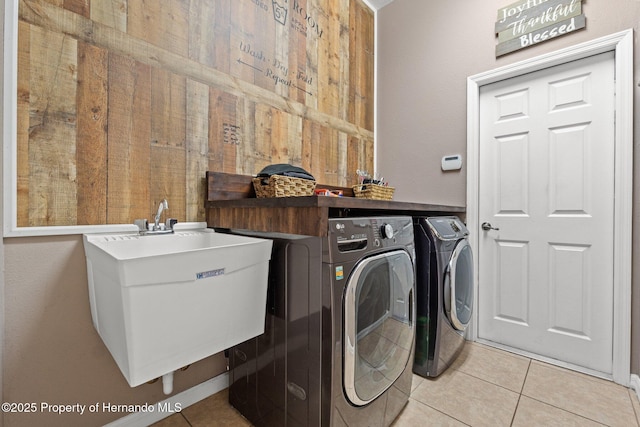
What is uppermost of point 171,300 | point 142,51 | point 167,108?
point 142,51

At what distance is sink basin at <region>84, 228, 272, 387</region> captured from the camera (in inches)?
31.1

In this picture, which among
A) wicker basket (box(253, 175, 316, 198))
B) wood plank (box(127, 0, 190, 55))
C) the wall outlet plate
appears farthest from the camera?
the wall outlet plate

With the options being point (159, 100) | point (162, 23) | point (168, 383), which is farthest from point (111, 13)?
point (168, 383)

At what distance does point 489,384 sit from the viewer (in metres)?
1.62

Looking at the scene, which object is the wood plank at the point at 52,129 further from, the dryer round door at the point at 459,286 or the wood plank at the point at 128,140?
the dryer round door at the point at 459,286

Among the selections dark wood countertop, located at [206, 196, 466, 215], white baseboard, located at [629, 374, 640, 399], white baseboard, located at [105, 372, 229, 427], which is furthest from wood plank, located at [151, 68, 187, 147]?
white baseboard, located at [629, 374, 640, 399]

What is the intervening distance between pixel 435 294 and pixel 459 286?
26 cm

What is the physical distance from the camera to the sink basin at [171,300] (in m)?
0.79

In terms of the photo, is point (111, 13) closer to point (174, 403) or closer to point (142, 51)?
point (142, 51)

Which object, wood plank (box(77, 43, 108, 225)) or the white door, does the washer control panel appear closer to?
wood plank (box(77, 43, 108, 225))

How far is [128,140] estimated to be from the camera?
1.30 m

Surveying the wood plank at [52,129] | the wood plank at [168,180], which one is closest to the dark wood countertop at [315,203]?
the wood plank at [168,180]

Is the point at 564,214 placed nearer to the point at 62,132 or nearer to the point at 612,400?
the point at 612,400

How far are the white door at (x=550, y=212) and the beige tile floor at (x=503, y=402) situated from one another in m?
0.26
